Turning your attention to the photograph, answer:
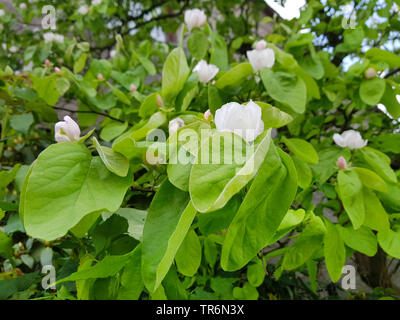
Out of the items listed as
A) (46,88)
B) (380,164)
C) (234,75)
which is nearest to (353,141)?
(380,164)

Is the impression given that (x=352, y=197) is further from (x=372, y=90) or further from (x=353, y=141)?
(x=372, y=90)

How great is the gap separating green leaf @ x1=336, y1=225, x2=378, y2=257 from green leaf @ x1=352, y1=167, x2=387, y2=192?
122 mm

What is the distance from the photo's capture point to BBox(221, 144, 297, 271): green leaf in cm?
30

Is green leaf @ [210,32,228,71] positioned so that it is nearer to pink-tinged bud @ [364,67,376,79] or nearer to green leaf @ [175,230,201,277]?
pink-tinged bud @ [364,67,376,79]

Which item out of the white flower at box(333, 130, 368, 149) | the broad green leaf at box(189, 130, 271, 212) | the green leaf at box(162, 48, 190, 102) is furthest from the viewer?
the white flower at box(333, 130, 368, 149)

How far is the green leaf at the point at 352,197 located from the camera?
1.83 feet

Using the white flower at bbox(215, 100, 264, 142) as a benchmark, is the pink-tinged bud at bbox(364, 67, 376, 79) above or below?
below

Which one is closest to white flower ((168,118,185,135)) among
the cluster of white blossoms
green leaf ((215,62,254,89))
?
green leaf ((215,62,254,89))

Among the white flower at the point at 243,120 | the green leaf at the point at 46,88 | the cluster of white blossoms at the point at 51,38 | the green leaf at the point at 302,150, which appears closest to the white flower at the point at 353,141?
the green leaf at the point at 302,150

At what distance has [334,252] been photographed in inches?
25.2

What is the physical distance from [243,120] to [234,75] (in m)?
0.39

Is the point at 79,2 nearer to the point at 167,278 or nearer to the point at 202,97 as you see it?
the point at 202,97

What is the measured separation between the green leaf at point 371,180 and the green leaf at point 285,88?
0.17 meters

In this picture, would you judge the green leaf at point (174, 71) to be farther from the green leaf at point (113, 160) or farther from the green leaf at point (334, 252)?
the green leaf at point (334, 252)
